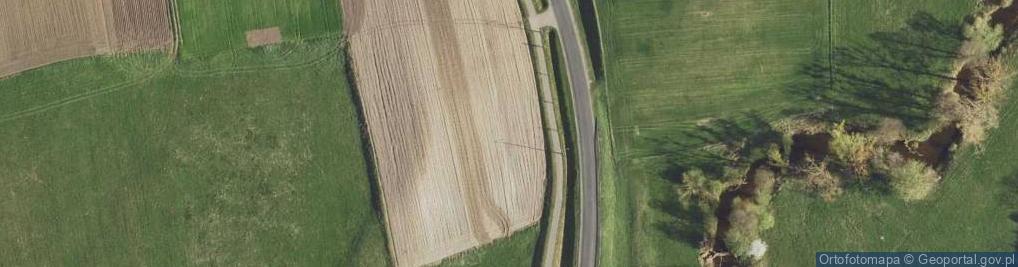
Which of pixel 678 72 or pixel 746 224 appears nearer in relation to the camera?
pixel 746 224

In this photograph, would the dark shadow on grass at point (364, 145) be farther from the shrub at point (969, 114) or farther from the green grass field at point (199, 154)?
the shrub at point (969, 114)

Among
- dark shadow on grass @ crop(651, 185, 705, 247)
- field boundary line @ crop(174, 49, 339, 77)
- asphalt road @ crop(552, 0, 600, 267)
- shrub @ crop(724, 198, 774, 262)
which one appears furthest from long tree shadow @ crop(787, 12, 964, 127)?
field boundary line @ crop(174, 49, 339, 77)

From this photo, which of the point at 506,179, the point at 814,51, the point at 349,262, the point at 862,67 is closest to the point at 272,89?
the point at 349,262

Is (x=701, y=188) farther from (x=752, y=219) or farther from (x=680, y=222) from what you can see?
(x=752, y=219)

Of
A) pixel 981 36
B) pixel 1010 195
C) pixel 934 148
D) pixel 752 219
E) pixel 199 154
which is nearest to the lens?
pixel 752 219

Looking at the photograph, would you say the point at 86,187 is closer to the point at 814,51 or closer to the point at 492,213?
the point at 492,213

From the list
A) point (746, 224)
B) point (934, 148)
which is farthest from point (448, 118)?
point (934, 148)
